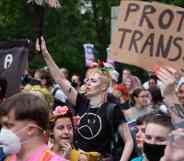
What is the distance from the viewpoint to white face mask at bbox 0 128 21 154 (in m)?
4.14

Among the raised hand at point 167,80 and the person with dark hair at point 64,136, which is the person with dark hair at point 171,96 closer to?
the raised hand at point 167,80

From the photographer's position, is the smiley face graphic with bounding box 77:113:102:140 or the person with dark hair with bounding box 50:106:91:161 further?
the smiley face graphic with bounding box 77:113:102:140

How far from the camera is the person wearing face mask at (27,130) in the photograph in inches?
163

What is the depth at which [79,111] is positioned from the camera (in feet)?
22.6

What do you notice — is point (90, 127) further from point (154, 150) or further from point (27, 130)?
point (27, 130)

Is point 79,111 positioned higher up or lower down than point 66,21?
higher up

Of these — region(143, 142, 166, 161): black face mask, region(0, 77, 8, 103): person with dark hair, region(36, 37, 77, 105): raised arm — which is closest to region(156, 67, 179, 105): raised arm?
region(143, 142, 166, 161): black face mask

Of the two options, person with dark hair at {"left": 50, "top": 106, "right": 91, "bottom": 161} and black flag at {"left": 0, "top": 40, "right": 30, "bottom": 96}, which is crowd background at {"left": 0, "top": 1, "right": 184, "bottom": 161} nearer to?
person with dark hair at {"left": 50, "top": 106, "right": 91, "bottom": 161}

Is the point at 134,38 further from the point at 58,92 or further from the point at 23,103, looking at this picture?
the point at 58,92

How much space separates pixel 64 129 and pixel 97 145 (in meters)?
0.68

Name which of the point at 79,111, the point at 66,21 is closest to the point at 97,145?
the point at 79,111

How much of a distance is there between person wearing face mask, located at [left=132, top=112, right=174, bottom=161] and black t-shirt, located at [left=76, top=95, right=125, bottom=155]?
1415mm

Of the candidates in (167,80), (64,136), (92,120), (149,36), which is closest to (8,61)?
(92,120)

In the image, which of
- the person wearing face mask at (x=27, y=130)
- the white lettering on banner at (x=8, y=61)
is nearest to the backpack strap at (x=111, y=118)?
the white lettering on banner at (x=8, y=61)
